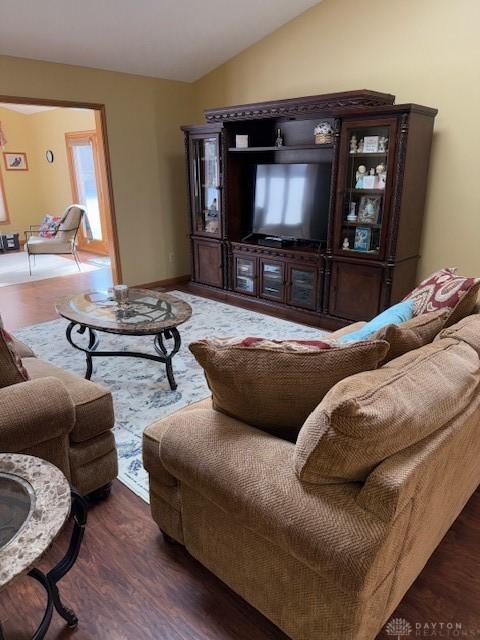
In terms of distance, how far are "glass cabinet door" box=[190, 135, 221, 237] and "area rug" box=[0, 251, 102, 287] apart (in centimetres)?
251

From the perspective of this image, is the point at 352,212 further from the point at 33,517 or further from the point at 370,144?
the point at 33,517

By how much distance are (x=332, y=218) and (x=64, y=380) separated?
2.85 metres

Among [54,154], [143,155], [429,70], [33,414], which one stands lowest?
[33,414]

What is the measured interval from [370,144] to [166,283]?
319 centimetres

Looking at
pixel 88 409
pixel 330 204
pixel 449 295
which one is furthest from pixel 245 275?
pixel 88 409

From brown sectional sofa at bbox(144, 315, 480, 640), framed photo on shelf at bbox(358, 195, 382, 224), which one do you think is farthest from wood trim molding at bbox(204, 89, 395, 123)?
brown sectional sofa at bbox(144, 315, 480, 640)

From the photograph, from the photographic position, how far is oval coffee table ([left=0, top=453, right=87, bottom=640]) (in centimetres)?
101

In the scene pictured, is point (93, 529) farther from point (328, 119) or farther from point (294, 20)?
point (294, 20)

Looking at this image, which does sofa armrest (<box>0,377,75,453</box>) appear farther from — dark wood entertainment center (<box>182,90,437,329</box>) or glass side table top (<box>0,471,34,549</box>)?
dark wood entertainment center (<box>182,90,437,329</box>)

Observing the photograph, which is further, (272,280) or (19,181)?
(19,181)

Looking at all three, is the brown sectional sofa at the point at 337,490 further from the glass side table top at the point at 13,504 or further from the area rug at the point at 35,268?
the area rug at the point at 35,268

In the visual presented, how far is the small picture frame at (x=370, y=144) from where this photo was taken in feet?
12.1

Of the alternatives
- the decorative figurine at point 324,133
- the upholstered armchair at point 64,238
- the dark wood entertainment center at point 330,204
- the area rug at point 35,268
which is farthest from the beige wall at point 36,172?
the decorative figurine at point 324,133

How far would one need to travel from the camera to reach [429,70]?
146 inches
